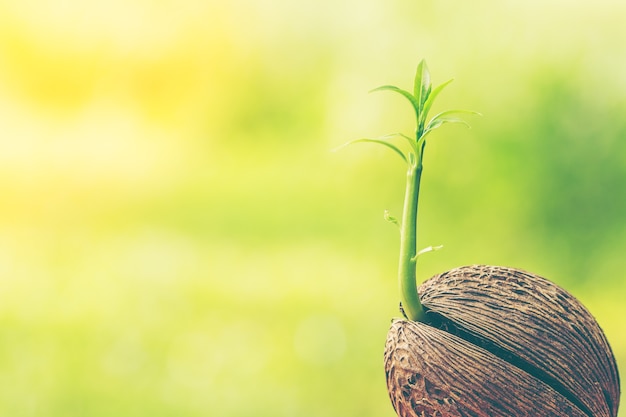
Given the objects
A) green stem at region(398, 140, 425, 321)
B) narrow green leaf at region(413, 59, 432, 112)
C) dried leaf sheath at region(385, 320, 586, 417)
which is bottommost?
dried leaf sheath at region(385, 320, 586, 417)

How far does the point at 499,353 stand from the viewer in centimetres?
124

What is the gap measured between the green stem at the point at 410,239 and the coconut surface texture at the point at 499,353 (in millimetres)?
33

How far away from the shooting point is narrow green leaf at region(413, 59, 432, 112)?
129 centimetres

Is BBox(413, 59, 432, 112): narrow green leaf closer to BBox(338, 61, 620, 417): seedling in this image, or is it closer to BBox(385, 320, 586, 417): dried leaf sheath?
BBox(338, 61, 620, 417): seedling

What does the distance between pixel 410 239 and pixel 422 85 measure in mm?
227

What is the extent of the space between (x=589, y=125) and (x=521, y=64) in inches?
8.6

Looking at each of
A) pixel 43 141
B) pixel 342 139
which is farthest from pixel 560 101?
pixel 43 141

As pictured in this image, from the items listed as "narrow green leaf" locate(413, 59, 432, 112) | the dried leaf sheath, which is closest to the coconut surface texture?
the dried leaf sheath

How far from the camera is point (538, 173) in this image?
2.15m

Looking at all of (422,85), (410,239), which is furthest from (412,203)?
(422,85)

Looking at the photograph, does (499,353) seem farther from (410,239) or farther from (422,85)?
(422,85)

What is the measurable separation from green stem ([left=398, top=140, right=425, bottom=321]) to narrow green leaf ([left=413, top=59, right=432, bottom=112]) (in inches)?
3.3

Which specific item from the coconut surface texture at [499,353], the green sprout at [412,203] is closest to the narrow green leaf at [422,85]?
the green sprout at [412,203]

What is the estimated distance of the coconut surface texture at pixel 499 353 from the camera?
120 centimetres
